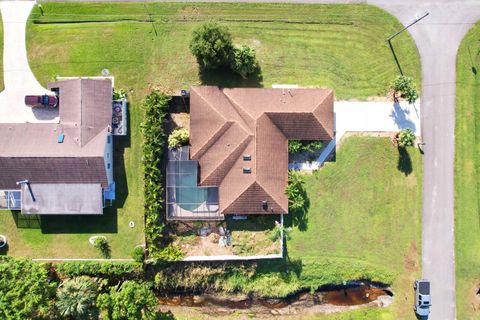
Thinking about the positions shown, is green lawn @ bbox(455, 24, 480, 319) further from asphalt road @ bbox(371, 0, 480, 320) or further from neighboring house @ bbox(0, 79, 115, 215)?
neighboring house @ bbox(0, 79, 115, 215)

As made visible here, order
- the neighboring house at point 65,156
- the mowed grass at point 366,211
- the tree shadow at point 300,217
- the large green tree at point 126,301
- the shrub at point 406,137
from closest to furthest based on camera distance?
the large green tree at point 126,301, the neighboring house at point 65,156, the shrub at point 406,137, the tree shadow at point 300,217, the mowed grass at point 366,211

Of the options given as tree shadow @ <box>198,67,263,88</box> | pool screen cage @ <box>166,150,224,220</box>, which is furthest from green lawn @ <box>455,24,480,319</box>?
pool screen cage @ <box>166,150,224,220</box>

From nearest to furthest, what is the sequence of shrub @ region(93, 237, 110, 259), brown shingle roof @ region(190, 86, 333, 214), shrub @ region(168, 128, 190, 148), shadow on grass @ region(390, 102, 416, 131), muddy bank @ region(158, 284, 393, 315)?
1. brown shingle roof @ region(190, 86, 333, 214)
2. shrub @ region(168, 128, 190, 148)
3. shrub @ region(93, 237, 110, 259)
4. shadow on grass @ region(390, 102, 416, 131)
5. muddy bank @ region(158, 284, 393, 315)

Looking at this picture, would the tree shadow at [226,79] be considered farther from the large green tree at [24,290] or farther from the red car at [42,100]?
the large green tree at [24,290]

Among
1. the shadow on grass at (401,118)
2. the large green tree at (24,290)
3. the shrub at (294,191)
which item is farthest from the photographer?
the shadow on grass at (401,118)

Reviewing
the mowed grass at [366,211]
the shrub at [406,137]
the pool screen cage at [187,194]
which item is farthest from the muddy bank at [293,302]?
the shrub at [406,137]

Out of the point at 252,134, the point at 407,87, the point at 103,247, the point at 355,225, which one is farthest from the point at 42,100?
the point at 407,87

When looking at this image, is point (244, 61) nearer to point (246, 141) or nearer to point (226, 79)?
point (226, 79)
